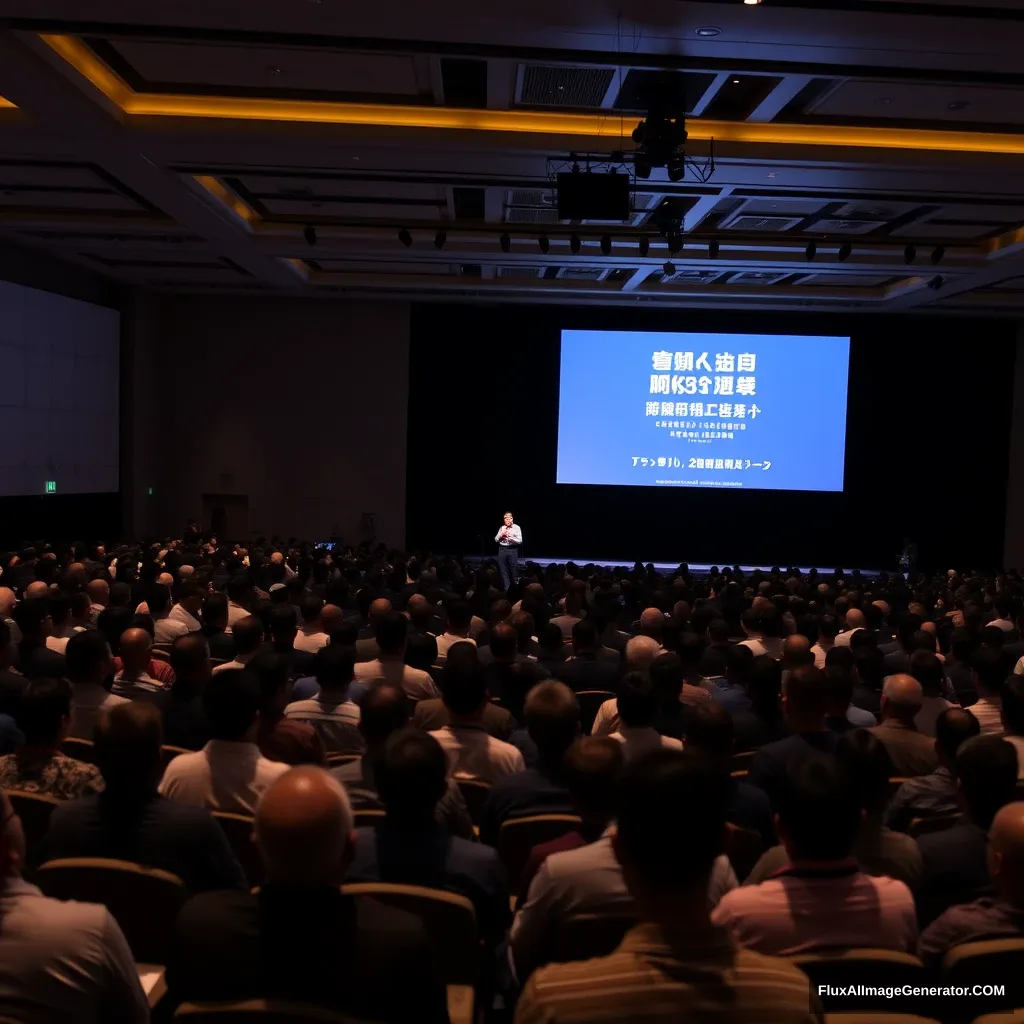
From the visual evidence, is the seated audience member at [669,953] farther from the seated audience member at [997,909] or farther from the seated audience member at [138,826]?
the seated audience member at [138,826]

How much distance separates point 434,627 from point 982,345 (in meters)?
13.7

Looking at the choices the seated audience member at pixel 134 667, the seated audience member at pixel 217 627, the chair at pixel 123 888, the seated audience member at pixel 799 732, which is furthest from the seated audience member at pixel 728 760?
the seated audience member at pixel 217 627

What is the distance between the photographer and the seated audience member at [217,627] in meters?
5.60

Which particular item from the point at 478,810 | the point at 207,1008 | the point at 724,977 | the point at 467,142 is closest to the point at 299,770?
the point at 207,1008

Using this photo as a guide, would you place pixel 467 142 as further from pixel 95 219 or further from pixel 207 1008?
pixel 207 1008

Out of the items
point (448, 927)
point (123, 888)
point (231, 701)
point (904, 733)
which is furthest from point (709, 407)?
point (123, 888)

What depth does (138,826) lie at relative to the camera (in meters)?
2.48

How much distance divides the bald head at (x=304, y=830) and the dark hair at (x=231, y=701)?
4.80ft

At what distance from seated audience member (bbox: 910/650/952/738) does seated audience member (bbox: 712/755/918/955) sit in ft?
9.51

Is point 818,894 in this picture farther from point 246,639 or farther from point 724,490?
point 724,490

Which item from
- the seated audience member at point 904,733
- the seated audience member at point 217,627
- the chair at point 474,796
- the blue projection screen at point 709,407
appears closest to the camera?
the chair at point 474,796

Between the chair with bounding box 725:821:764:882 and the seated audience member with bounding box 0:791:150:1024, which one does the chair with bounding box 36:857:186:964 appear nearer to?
the seated audience member with bounding box 0:791:150:1024

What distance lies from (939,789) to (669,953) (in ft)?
7.11

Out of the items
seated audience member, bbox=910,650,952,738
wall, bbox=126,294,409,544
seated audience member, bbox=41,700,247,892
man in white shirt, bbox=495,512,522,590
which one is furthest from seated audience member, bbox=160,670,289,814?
wall, bbox=126,294,409,544
